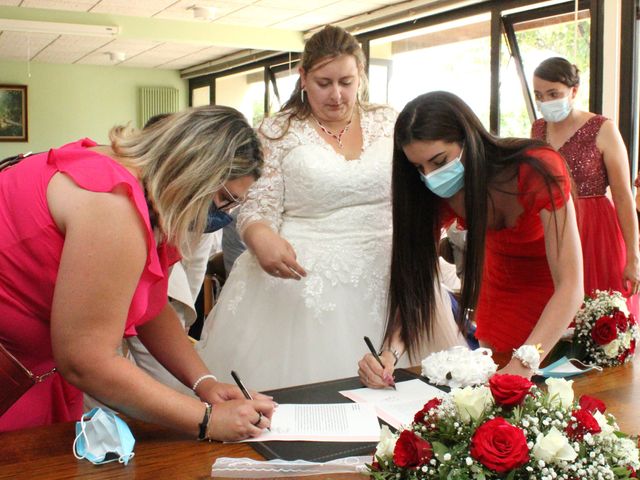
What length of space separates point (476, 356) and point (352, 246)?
2.30ft

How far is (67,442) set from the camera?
1311mm

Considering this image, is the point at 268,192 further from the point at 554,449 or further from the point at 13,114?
the point at 13,114

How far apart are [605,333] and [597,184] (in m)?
1.87

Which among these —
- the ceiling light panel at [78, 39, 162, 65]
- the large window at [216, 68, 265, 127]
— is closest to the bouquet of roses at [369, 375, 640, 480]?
the ceiling light panel at [78, 39, 162, 65]

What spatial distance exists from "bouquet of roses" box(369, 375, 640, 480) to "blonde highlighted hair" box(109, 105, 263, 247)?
546 mm

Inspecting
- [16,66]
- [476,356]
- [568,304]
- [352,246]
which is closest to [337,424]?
[476,356]

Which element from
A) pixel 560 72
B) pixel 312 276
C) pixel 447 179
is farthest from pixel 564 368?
pixel 560 72

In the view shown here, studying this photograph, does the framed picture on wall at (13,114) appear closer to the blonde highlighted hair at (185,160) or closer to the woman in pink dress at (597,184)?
the woman in pink dress at (597,184)

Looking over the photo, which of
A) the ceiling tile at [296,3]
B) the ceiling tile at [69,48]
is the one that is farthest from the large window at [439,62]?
the ceiling tile at [69,48]

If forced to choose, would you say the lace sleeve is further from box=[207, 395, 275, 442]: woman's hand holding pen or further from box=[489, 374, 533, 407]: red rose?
box=[489, 374, 533, 407]: red rose

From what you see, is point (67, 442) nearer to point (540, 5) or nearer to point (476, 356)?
point (476, 356)

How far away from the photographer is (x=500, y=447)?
2.83ft

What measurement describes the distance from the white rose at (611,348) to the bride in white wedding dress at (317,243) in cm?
50

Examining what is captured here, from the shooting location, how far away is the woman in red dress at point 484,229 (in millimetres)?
1698
